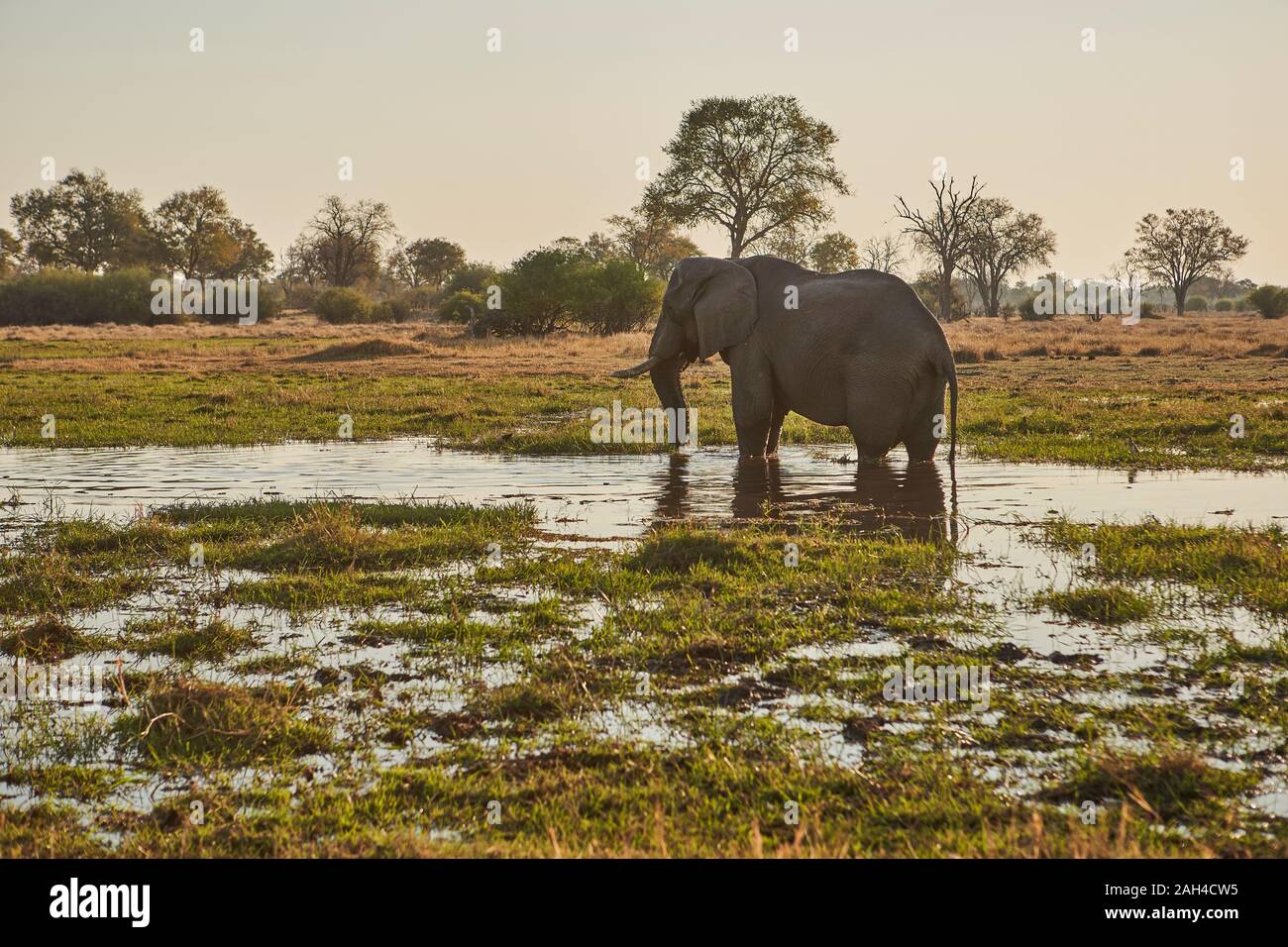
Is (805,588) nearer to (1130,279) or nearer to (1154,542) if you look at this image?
(1154,542)

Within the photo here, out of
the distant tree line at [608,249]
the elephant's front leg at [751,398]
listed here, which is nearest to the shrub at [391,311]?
the distant tree line at [608,249]

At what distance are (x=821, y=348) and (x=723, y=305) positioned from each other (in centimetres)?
133

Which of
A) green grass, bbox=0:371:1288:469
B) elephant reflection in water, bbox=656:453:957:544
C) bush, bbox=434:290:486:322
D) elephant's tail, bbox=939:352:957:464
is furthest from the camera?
bush, bbox=434:290:486:322

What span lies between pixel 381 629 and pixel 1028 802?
3.54 metres

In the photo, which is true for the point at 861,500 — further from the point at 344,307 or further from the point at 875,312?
the point at 344,307

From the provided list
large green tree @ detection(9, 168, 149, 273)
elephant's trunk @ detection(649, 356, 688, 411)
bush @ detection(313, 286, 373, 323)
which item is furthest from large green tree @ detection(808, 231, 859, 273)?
elephant's trunk @ detection(649, 356, 688, 411)

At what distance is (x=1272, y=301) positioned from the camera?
62125 mm

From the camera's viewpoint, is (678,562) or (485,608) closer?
(485,608)

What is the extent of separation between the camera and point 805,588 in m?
6.89

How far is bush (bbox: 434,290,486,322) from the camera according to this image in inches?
1858

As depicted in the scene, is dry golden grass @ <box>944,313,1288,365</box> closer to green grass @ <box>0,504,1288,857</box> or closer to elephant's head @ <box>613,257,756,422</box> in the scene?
elephant's head @ <box>613,257,756,422</box>

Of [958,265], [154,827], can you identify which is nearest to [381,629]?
[154,827]

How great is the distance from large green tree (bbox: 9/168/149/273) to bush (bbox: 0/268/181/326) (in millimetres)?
18269

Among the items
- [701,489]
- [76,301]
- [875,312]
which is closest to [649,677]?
[701,489]
